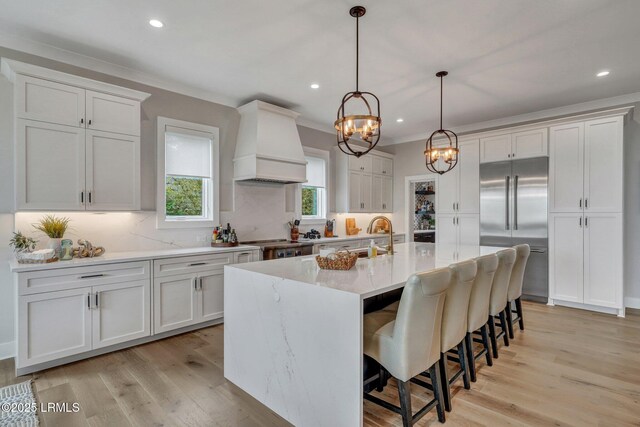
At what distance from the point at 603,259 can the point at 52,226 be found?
21.2ft

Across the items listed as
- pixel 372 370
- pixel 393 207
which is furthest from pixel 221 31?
pixel 393 207

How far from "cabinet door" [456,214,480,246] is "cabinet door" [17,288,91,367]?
534 centimetres

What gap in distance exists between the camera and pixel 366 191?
6.58 metres

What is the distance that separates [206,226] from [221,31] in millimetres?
2405

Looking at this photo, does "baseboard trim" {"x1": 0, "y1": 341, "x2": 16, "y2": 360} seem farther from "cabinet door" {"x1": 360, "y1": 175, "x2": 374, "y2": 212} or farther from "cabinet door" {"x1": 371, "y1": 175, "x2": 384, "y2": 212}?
"cabinet door" {"x1": 371, "y1": 175, "x2": 384, "y2": 212}

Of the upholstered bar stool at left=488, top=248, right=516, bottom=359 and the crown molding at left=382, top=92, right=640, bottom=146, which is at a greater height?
the crown molding at left=382, top=92, right=640, bottom=146

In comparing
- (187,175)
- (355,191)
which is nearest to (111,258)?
(187,175)

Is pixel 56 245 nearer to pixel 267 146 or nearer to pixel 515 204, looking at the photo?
pixel 267 146

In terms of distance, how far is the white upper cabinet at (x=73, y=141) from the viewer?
2.92m

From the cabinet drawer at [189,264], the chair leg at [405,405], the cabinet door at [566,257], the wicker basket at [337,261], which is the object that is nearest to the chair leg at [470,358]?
the chair leg at [405,405]

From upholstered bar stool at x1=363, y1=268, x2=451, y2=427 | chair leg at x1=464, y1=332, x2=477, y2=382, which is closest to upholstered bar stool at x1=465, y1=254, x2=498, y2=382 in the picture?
chair leg at x1=464, y1=332, x2=477, y2=382

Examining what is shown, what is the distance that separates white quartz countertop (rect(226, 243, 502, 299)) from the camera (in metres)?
1.94

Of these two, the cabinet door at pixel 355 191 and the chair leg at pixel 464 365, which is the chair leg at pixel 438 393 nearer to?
the chair leg at pixel 464 365

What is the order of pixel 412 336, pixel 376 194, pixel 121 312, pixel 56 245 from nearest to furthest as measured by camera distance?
1. pixel 412 336
2. pixel 56 245
3. pixel 121 312
4. pixel 376 194
